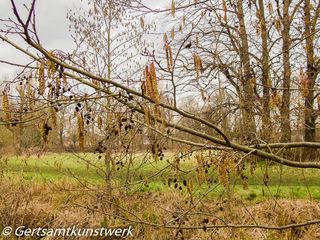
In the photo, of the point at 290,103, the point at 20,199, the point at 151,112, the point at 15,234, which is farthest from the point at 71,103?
the point at 20,199

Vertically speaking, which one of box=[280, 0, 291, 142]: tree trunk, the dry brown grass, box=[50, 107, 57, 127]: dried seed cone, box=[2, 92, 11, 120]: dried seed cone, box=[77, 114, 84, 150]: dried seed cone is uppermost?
box=[280, 0, 291, 142]: tree trunk

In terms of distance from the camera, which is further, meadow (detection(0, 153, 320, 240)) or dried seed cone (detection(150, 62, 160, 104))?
meadow (detection(0, 153, 320, 240))

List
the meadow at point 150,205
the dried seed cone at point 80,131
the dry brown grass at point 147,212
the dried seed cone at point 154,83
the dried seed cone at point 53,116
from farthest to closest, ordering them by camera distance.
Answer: the dry brown grass at point 147,212 → the meadow at point 150,205 → the dried seed cone at point 53,116 → the dried seed cone at point 80,131 → the dried seed cone at point 154,83

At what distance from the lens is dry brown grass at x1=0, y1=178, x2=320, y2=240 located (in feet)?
20.4

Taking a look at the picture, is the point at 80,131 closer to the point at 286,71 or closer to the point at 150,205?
the point at 286,71

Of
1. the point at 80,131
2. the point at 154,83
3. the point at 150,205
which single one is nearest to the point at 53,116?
the point at 80,131

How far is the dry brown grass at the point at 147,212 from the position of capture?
20.4ft

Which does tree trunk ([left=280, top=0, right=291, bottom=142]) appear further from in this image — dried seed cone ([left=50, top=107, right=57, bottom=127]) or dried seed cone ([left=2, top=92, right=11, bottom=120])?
dried seed cone ([left=2, top=92, right=11, bottom=120])

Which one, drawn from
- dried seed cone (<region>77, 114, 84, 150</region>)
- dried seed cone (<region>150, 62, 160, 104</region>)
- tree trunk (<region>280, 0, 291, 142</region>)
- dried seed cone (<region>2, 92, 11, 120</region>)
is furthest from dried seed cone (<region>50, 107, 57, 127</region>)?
tree trunk (<region>280, 0, 291, 142</region>)

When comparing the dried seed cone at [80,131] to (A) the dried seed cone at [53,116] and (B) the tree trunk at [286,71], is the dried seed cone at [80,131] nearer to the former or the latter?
(A) the dried seed cone at [53,116]

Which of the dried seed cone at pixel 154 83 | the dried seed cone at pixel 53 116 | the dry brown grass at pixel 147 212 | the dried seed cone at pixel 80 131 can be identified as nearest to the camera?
the dried seed cone at pixel 154 83

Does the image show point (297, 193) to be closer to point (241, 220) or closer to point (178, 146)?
point (241, 220)

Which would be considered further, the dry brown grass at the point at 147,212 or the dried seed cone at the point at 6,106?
the dry brown grass at the point at 147,212

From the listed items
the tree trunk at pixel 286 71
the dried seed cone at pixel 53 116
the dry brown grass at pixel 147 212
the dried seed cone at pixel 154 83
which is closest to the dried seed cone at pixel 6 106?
the dried seed cone at pixel 53 116
